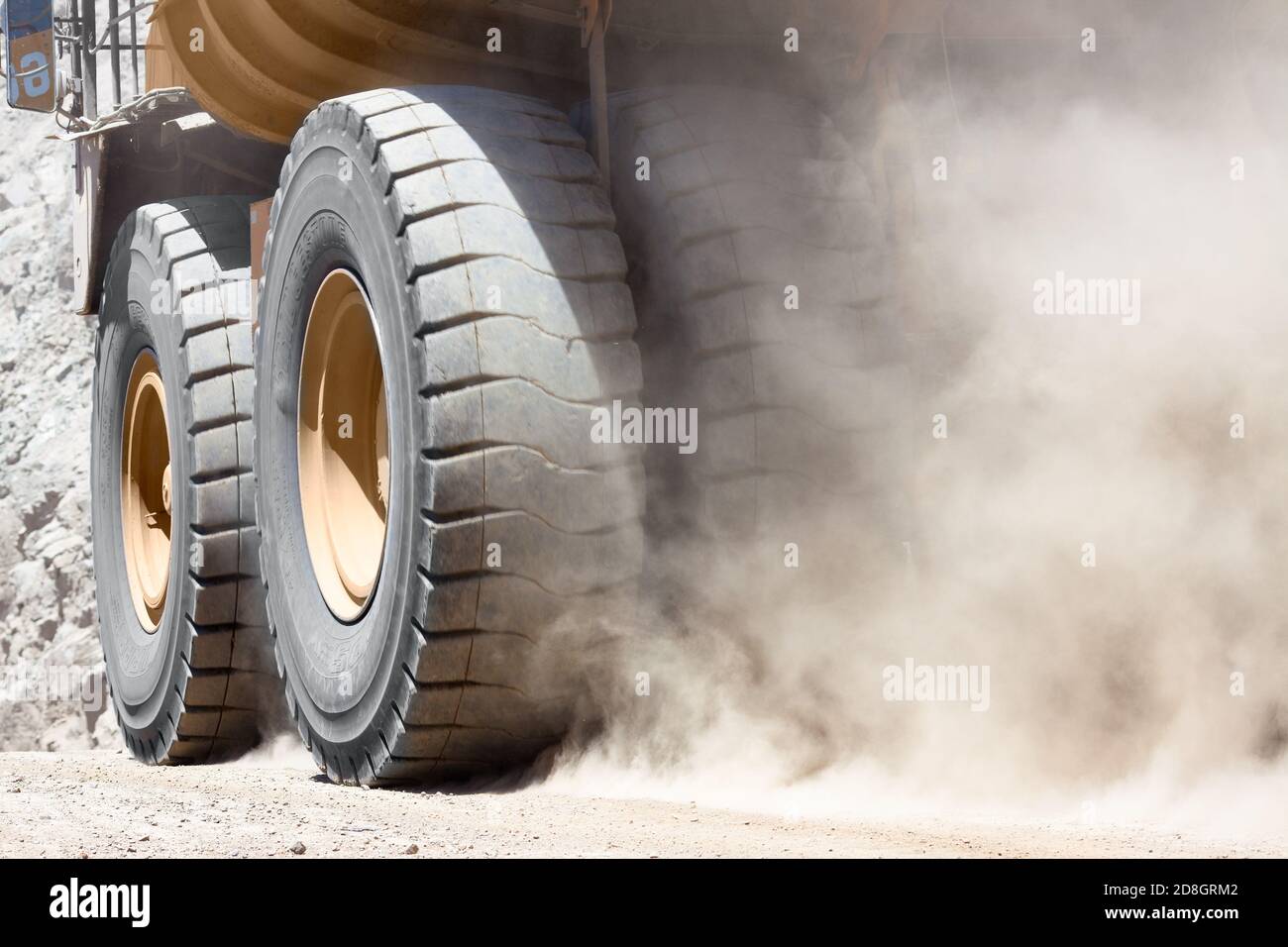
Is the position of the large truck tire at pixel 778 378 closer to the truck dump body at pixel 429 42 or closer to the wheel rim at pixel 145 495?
the truck dump body at pixel 429 42

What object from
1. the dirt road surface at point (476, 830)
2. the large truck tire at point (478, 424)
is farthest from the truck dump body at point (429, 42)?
the dirt road surface at point (476, 830)

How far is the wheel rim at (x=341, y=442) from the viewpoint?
427 cm

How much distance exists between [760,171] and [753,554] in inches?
34.5

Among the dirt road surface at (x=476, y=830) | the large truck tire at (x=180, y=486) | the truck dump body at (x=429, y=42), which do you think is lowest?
the dirt road surface at (x=476, y=830)

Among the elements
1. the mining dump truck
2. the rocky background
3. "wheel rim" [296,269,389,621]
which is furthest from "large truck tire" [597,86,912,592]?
the rocky background

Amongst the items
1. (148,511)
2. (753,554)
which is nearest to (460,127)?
(753,554)

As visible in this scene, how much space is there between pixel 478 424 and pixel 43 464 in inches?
352

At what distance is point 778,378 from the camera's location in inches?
141

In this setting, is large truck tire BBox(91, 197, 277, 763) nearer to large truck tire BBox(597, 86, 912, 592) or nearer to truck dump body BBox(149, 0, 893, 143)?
truck dump body BBox(149, 0, 893, 143)

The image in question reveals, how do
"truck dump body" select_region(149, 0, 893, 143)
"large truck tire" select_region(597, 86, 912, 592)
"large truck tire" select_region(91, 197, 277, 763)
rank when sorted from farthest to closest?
"large truck tire" select_region(91, 197, 277, 763) → "truck dump body" select_region(149, 0, 893, 143) → "large truck tire" select_region(597, 86, 912, 592)

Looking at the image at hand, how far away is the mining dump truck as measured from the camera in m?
3.49

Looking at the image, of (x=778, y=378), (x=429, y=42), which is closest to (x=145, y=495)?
(x=429, y=42)

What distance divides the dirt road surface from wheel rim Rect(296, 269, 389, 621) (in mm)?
772

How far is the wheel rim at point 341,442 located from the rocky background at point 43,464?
639 centimetres
